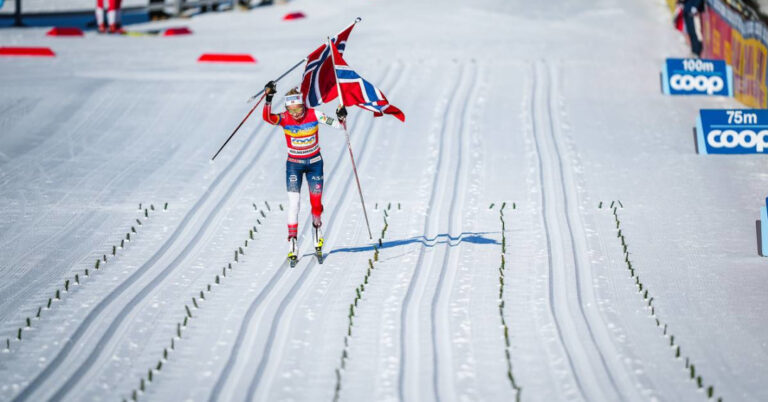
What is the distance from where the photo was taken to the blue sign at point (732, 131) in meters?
15.0

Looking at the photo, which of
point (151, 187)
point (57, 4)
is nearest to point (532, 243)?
point (151, 187)

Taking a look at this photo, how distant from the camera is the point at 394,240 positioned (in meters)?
11.9

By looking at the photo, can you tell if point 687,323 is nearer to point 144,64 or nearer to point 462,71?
point 462,71

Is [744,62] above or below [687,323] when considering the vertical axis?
above


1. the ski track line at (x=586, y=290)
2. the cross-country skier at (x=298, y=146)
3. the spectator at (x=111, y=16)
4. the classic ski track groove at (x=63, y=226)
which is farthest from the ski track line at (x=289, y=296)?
the spectator at (x=111, y=16)

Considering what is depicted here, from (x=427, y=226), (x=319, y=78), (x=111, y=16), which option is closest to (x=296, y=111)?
(x=319, y=78)

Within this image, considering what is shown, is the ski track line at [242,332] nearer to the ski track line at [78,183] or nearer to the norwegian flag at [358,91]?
the norwegian flag at [358,91]

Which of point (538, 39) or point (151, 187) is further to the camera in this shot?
point (538, 39)

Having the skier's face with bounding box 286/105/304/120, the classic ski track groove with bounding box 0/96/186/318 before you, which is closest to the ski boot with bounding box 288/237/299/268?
the skier's face with bounding box 286/105/304/120

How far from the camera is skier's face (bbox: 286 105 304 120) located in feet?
34.9

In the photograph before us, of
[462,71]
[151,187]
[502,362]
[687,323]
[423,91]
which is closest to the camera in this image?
[502,362]

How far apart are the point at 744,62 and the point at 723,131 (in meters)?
2.79

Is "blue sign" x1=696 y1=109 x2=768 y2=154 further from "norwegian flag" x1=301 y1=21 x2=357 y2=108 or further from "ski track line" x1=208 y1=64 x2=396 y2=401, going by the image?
"ski track line" x1=208 y1=64 x2=396 y2=401

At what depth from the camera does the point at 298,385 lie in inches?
329
